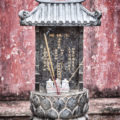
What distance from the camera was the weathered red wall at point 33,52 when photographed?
775 centimetres

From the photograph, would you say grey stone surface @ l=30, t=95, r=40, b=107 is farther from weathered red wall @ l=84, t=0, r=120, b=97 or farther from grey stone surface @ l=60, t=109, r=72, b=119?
weathered red wall @ l=84, t=0, r=120, b=97

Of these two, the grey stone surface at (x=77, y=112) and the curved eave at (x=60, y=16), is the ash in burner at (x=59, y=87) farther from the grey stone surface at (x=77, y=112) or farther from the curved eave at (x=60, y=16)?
the curved eave at (x=60, y=16)

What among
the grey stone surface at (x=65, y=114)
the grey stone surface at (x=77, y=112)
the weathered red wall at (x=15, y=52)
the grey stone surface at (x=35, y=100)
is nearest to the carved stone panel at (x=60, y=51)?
the grey stone surface at (x=35, y=100)

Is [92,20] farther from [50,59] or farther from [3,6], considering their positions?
[3,6]

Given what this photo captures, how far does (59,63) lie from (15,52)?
7.50ft

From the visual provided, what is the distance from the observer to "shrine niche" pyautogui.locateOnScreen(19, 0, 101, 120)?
5.47 metres

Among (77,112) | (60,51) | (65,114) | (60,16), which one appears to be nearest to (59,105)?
(65,114)

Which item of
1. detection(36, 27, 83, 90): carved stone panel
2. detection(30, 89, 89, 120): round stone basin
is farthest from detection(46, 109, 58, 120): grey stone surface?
detection(36, 27, 83, 90): carved stone panel

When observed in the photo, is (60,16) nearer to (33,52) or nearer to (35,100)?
(35,100)

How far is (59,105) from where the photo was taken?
17.9ft

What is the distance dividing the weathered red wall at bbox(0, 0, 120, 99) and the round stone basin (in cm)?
236

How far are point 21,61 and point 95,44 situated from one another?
1.92 metres

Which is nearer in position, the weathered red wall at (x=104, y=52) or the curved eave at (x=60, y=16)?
the curved eave at (x=60, y=16)

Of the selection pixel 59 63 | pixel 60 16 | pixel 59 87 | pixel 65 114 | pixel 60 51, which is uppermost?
pixel 60 16
